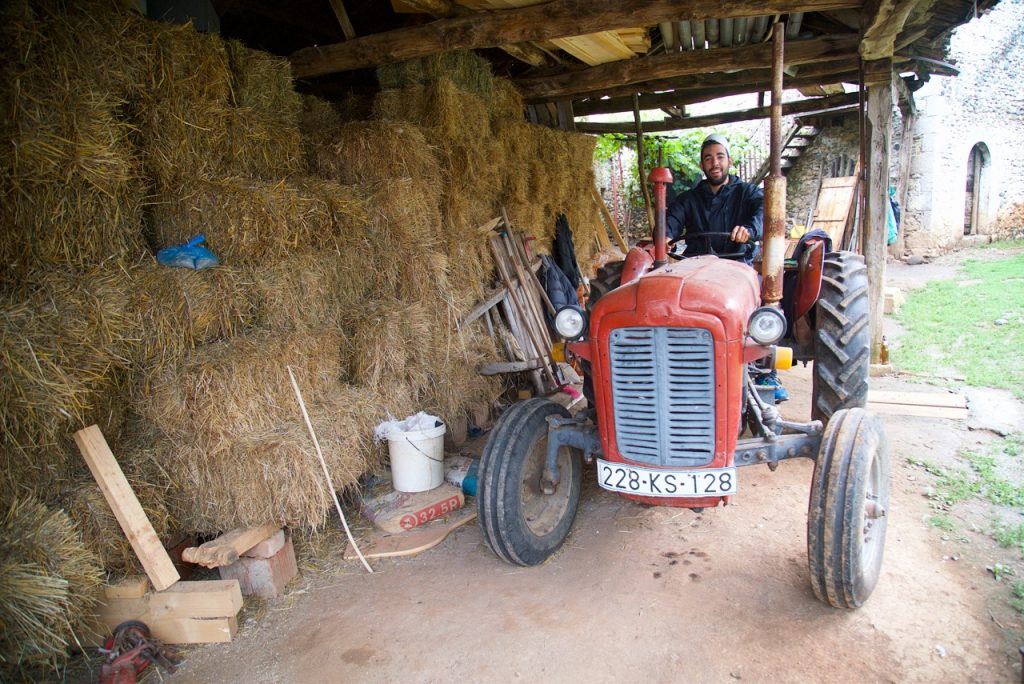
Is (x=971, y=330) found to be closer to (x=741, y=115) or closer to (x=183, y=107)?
(x=741, y=115)

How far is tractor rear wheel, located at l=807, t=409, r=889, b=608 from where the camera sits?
2.25 meters

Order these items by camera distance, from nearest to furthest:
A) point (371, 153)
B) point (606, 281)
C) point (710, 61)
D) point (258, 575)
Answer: point (258, 575) → point (606, 281) → point (371, 153) → point (710, 61)

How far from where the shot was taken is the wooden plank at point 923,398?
4.68 m

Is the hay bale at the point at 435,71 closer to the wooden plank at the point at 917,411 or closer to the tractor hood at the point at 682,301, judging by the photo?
the tractor hood at the point at 682,301

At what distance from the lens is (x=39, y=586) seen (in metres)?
2.35

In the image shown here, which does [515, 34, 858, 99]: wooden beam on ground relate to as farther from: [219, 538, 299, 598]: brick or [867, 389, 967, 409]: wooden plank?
[219, 538, 299, 598]: brick

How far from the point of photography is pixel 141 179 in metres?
3.23

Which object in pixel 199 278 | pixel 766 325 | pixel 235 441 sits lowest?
pixel 235 441

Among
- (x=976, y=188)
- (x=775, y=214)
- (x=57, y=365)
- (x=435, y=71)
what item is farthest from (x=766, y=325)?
(x=976, y=188)

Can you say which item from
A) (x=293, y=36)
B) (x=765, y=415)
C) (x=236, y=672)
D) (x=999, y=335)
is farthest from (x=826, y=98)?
(x=236, y=672)

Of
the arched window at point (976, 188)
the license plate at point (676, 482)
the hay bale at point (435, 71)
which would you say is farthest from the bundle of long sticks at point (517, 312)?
the arched window at point (976, 188)

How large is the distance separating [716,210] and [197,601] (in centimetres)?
358

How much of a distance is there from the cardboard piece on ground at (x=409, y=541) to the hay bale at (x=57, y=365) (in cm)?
138

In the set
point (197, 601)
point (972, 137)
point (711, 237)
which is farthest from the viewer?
point (972, 137)
